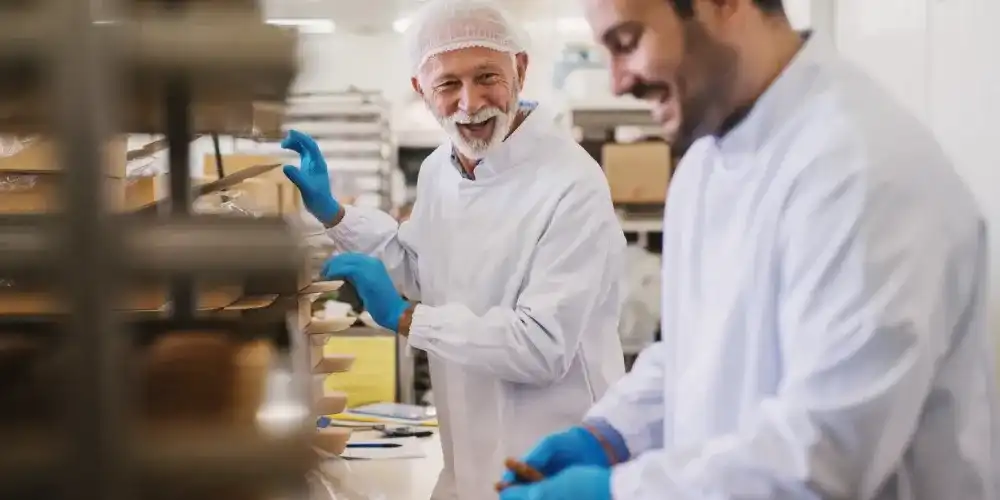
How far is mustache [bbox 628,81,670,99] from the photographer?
2.91 ft

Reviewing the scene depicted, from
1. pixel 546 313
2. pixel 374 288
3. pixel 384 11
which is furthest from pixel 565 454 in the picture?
pixel 384 11

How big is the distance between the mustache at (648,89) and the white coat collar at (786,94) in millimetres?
94

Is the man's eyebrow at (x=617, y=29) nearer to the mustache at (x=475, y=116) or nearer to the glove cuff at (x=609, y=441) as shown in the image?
the glove cuff at (x=609, y=441)

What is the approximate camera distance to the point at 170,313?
0.33 metres

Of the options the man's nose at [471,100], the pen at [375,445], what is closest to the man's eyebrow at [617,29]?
the man's nose at [471,100]

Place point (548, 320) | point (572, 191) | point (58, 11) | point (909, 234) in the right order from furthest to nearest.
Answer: point (572, 191)
point (548, 320)
point (909, 234)
point (58, 11)

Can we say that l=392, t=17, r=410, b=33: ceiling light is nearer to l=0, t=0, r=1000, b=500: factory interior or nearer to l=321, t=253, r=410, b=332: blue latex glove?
l=321, t=253, r=410, b=332: blue latex glove

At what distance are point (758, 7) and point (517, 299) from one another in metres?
0.81

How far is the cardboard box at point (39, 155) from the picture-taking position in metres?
0.27

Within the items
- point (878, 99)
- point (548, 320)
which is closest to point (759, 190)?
point (878, 99)

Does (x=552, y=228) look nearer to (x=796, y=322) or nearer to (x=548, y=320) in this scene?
(x=548, y=320)

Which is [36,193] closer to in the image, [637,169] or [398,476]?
[398,476]

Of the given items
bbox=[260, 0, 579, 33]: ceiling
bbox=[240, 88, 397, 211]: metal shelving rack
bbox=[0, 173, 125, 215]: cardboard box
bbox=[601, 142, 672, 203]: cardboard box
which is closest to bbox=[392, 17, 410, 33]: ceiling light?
bbox=[260, 0, 579, 33]: ceiling

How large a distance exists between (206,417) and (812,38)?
79 cm
